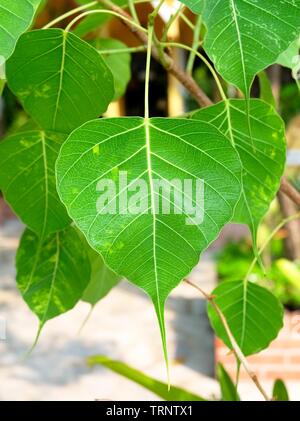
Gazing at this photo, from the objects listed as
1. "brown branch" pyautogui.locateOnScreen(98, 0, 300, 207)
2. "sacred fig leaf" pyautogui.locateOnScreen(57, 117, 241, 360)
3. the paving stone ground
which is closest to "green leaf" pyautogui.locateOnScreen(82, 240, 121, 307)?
"brown branch" pyautogui.locateOnScreen(98, 0, 300, 207)

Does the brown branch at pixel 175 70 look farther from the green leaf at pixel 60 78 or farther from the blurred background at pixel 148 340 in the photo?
the blurred background at pixel 148 340

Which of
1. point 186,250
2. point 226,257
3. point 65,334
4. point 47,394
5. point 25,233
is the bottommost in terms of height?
point 186,250

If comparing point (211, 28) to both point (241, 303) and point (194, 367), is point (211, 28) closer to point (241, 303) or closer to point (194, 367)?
point (241, 303)

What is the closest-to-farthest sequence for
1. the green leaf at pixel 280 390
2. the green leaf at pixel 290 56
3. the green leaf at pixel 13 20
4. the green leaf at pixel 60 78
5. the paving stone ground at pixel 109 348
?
the green leaf at pixel 13 20, the green leaf at pixel 60 78, the green leaf at pixel 290 56, the green leaf at pixel 280 390, the paving stone ground at pixel 109 348

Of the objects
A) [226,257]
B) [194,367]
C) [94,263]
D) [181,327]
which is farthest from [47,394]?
[94,263]

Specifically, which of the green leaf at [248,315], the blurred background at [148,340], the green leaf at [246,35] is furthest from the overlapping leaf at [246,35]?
the blurred background at [148,340]

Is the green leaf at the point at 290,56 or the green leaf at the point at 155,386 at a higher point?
the green leaf at the point at 290,56

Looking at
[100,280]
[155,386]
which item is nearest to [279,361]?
[155,386]
